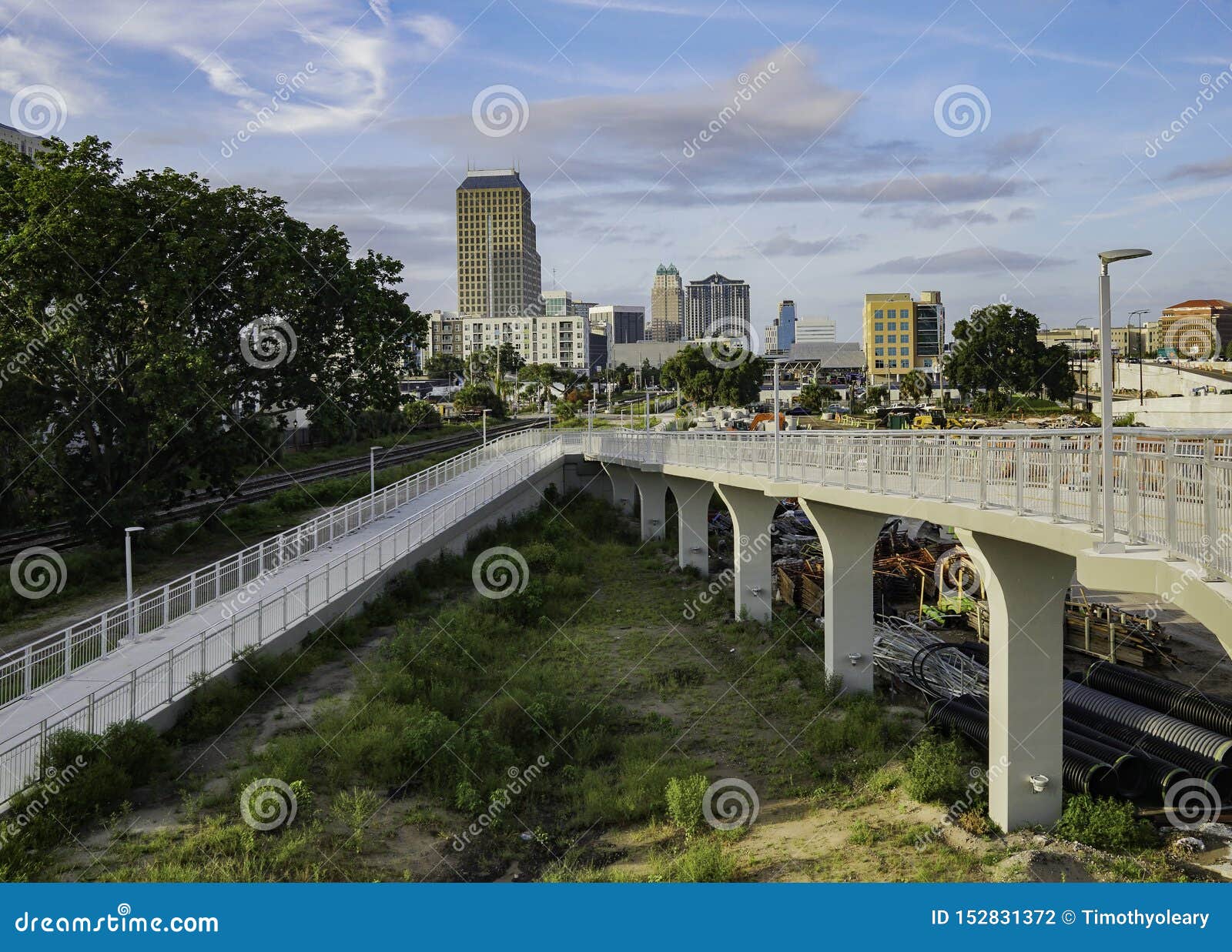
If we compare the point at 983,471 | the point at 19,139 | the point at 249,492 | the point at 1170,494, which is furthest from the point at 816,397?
the point at 19,139

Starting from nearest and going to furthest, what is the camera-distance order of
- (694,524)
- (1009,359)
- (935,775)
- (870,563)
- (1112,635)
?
(935,775)
(870,563)
(1112,635)
(694,524)
(1009,359)

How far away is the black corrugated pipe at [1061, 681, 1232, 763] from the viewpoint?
1530 cm

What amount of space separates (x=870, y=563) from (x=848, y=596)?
33.5 inches

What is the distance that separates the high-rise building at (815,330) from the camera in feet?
77.4

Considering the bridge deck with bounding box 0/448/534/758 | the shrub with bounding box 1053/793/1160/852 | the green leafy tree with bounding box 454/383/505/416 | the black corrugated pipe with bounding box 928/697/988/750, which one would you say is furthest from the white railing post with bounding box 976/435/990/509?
the green leafy tree with bounding box 454/383/505/416

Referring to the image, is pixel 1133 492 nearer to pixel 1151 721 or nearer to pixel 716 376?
pixel 1151 721

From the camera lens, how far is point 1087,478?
11.0m

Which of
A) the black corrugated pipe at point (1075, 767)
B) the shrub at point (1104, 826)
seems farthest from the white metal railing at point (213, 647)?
the shrub at point (1104, 826)

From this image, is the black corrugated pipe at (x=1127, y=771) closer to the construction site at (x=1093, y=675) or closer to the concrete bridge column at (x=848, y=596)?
the construction site at (x=1093, y=675)

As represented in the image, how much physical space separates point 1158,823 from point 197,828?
43.8 feet

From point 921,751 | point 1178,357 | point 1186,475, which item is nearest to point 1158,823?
point 921,751

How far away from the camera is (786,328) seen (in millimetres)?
45469

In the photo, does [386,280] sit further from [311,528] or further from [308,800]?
[308,800]

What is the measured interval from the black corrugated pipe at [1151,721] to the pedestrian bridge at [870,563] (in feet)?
Answer: 5.25
